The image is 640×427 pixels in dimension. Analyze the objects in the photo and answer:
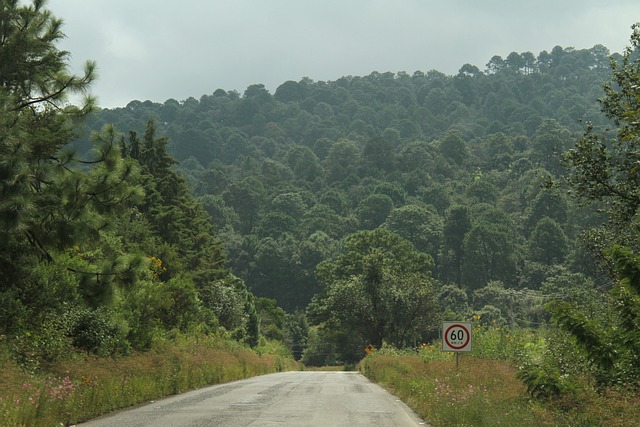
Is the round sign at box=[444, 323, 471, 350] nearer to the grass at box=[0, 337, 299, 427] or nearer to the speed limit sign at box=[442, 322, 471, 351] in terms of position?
the speed limit sign at box=[442, 322, 471, 351]

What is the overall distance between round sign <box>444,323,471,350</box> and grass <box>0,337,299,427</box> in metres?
9.03

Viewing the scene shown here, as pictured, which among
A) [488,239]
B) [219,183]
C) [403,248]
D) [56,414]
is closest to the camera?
[56,414]

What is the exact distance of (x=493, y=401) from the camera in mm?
14492

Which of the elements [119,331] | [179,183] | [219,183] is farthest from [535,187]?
[119,331]

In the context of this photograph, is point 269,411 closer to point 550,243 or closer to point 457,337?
point 457,337

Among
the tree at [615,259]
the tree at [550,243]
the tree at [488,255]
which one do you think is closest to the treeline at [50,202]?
the tree at [615,259]

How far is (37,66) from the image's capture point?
61.9 feet

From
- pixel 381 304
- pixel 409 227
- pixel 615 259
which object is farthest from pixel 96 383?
pixel 409 227

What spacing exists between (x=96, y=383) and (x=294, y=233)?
13395 cm

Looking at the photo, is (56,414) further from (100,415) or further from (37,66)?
(37,66)

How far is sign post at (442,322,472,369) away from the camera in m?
19.8

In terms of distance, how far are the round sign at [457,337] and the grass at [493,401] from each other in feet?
2.59

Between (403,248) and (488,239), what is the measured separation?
3484 centimetres

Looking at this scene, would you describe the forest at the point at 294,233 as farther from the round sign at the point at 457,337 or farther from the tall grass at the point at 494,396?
the round sign at the point at 457,337
